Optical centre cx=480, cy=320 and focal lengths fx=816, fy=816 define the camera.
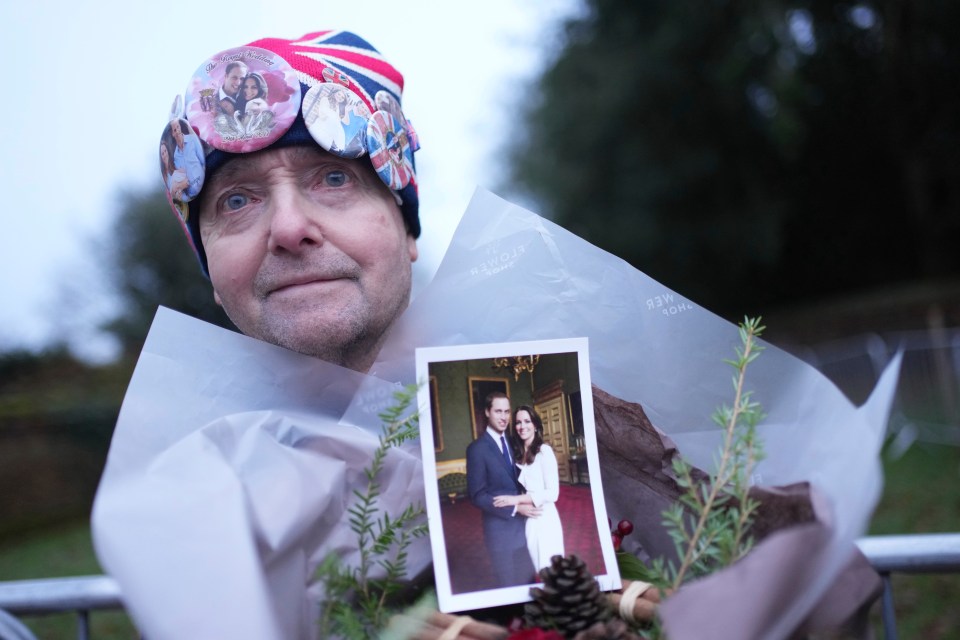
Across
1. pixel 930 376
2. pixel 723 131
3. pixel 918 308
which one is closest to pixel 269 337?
pixel 930 376

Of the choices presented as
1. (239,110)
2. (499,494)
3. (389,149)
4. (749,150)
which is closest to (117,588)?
(499,494)

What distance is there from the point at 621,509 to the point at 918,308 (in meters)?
13.9

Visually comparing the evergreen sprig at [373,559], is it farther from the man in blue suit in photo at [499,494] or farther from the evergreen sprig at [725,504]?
the evergreen sprig at [725,504]

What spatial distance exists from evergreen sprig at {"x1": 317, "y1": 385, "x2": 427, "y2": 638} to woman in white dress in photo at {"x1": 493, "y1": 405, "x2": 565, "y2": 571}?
13 centimetres

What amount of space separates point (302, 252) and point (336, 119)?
0.25m

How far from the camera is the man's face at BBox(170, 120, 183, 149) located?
1.43 m

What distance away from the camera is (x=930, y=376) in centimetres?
945

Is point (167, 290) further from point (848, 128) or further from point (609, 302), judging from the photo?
point (609, 302)

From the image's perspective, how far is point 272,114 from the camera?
1384 millimetres

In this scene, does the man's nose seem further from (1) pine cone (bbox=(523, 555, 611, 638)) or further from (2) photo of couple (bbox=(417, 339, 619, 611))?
(1) pine cone (bbox=(523, 555, 611, 638))

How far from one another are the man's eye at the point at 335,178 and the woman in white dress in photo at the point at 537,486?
628 mm

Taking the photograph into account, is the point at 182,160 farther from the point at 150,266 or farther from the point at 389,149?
the point at 150,266

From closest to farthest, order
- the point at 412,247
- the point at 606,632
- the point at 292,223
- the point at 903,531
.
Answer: the point at 606,632 < the point at 292,223 < the point at 412,247 < the point at 903,531

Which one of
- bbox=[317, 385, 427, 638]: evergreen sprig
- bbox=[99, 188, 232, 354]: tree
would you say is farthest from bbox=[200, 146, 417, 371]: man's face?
bbox=[99, 188, 232, 354]: tree
